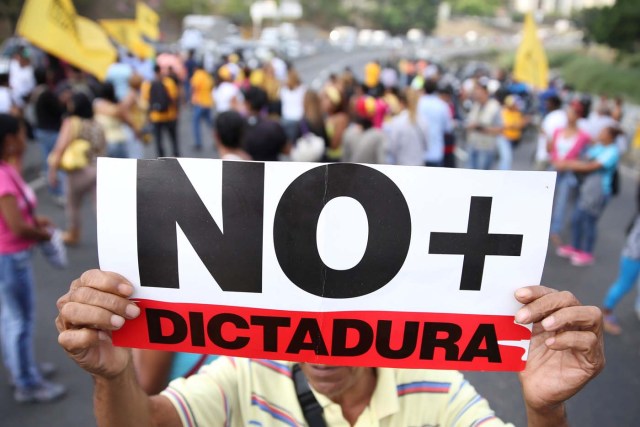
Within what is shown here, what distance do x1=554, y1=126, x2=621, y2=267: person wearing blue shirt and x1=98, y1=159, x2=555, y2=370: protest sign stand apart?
17.1ft

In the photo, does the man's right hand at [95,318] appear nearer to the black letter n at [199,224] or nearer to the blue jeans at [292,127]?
the black letter n at [199,224]

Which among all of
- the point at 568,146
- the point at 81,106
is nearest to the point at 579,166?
the point at 568,146

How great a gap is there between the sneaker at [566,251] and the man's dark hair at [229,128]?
4.27 meters

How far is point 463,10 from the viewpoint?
111 meters

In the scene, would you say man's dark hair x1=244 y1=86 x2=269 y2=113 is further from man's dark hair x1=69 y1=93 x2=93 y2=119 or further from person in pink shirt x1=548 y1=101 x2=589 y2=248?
person in pink shirt x1=548 y1=101 x2=589 y2=248

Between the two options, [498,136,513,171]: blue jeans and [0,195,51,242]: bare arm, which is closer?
[0,195,51,242]: bare arm

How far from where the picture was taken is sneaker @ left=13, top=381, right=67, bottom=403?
387cm

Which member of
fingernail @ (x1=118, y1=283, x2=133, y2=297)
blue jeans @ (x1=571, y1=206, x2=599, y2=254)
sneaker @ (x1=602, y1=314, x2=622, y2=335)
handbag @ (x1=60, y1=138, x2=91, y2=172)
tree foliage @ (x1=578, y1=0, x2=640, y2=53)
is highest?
tree foliage @ (x1=578, y1=0, x2=640, y2=53)

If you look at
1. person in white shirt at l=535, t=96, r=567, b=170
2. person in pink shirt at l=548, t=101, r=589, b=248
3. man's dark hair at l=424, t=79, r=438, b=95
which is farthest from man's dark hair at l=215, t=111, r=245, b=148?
person in white shirt at l=535, t=96, r=567, b=170

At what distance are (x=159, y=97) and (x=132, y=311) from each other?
326 inches

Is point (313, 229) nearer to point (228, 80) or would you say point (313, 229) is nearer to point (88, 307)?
point (88, 307)

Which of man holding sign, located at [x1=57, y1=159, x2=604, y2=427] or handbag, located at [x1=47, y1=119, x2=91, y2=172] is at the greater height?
man holding sign, located at [x1=57, y1=159, x2=604, y2=427]

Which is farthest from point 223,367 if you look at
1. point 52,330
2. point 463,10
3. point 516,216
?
point 463,10

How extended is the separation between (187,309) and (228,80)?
10.7 meters
